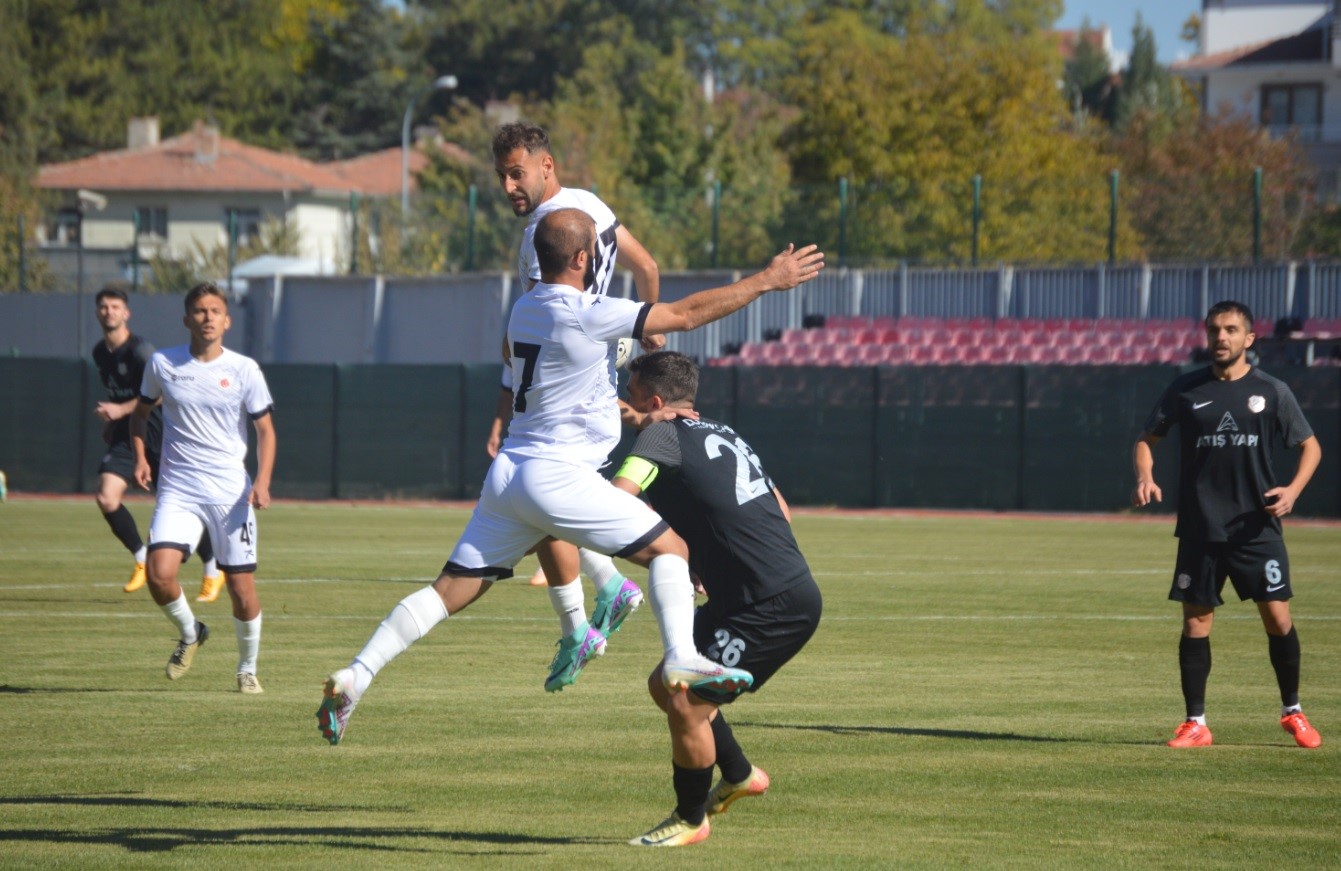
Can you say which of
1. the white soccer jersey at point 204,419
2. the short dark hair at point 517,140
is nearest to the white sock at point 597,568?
the short dark hair at point 517,140

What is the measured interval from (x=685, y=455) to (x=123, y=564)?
500 inches

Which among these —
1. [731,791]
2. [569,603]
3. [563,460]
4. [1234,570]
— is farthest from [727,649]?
[1234,570]

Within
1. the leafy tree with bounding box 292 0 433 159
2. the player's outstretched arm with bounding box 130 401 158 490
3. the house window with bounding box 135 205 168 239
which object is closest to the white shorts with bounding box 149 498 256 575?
the player's outstretched arm with bounding box 130 401 158 490

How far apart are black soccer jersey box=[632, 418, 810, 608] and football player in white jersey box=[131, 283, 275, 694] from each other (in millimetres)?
3880

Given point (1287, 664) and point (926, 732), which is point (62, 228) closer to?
point (926, 732)

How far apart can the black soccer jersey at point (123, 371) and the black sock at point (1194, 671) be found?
861cm

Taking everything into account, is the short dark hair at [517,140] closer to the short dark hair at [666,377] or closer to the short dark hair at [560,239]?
the short dark hair at [560,239]

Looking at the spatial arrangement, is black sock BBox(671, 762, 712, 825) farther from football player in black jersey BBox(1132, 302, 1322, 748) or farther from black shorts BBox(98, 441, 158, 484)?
black shorts BBox(98, 441, 158, 484)

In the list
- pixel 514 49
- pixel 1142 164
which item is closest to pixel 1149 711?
pixel 1142 164

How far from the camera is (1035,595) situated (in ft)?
50.8

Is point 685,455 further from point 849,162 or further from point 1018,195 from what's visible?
point 849,162

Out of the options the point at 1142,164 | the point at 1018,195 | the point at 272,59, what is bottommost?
the point at 1018,195

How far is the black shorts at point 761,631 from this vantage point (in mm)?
6559

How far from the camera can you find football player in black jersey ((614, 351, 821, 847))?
655 centimetres
